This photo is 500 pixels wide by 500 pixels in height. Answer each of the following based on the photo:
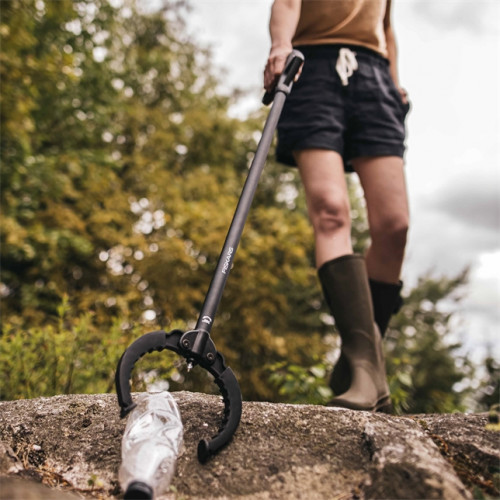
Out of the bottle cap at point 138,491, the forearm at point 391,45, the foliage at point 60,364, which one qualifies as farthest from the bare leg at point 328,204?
the bottle cap at point 138,491

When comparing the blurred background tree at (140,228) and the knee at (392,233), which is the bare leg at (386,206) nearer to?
the knee at (392,233)

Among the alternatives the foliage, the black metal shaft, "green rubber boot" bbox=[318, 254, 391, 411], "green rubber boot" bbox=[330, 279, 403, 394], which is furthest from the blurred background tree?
the black metal shaft

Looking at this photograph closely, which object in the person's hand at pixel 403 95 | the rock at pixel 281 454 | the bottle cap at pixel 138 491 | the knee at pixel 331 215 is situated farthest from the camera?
the person's hand at pixel 403 95

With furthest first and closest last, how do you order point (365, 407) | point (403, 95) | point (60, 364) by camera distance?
point (60, 364) < point (403, 95) < point (365, 407)

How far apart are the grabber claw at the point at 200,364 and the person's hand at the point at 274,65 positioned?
107cm

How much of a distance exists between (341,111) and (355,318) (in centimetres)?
87

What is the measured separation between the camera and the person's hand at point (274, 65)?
1.98 meters

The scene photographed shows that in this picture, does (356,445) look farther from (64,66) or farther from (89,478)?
(64,66)

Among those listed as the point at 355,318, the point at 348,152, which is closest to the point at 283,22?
the point at 348,152

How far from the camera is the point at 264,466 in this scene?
1292 millimetres

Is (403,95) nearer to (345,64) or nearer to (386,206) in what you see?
(345,64)

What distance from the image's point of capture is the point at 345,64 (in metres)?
2.26

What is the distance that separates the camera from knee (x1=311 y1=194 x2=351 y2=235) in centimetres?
205

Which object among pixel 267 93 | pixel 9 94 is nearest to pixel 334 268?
pixel 267 93
